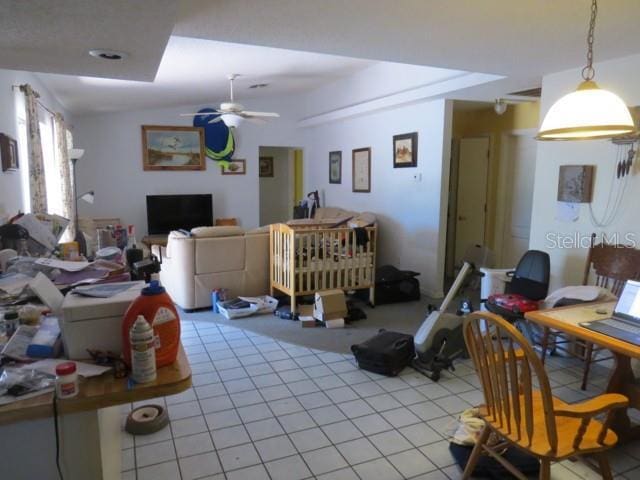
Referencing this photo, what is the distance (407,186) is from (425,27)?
10.5 ft

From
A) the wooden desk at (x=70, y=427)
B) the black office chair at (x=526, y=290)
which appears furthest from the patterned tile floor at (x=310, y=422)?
the wooden desk at (x=70, y=427)

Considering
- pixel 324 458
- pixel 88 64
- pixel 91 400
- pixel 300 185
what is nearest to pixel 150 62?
pixel 88 64

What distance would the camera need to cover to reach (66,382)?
1.20 meters

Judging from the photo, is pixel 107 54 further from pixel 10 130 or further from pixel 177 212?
pixel 177 212

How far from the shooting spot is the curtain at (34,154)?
140 inches

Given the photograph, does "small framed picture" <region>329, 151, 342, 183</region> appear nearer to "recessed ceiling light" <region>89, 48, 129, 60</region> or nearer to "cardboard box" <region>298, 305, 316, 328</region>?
"cardboard box" <region>298, 305, 316, 328</region>

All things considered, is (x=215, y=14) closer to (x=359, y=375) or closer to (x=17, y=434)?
(x=17, y=434)

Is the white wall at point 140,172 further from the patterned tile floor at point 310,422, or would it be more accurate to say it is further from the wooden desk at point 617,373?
the wooden desk at point 617,373

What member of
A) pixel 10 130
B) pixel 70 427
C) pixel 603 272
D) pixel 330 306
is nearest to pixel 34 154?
pixel 10 130

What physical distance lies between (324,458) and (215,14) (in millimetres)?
2275

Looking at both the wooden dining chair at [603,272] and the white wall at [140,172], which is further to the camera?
the white wall at [140,172]

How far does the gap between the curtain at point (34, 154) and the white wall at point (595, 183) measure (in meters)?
4.16

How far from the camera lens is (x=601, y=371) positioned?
3336mm

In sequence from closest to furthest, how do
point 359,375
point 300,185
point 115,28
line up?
1. point 115,28
2. point 359,375
3. point 300,185
